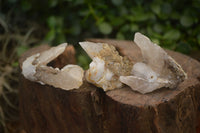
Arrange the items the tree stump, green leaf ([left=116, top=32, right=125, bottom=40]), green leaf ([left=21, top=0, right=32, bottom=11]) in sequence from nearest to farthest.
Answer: the tree stump < green leaf ([left=116, top=32, right=125, bottom=40]) < green leaf ([left=21, top=0, right=32, bottom=11])

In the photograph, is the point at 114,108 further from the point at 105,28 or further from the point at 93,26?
the point at 93,26

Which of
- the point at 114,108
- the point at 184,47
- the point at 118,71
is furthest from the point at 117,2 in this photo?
the point at 114,108

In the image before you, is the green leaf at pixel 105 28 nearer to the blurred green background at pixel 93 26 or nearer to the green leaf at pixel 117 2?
the blurred green background at pixel 93 26

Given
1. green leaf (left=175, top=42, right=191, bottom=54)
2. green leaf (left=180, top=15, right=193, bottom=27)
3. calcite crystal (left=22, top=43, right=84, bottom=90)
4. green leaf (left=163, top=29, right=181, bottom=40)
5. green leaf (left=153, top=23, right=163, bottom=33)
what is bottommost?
calcite crystal (left=22, top=43, right=84, bottom=90)

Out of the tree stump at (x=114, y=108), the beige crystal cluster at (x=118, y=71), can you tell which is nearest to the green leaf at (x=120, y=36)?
the tree stump at (x=114, y=108)

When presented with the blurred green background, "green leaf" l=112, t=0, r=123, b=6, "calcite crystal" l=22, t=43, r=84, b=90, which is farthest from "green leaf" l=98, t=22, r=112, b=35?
"calcite crystal" l=22, t=43, r=84, b=90

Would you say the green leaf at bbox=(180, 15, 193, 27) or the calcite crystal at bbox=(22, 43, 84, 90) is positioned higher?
the green leaf at bbox=(180, 15, 193, 27)

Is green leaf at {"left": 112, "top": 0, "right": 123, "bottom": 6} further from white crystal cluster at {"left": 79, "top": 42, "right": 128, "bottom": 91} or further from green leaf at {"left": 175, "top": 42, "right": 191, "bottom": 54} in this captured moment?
white crystal cluster at {"left": 79, "top": 42, "right": 128, "bottom": 91}
